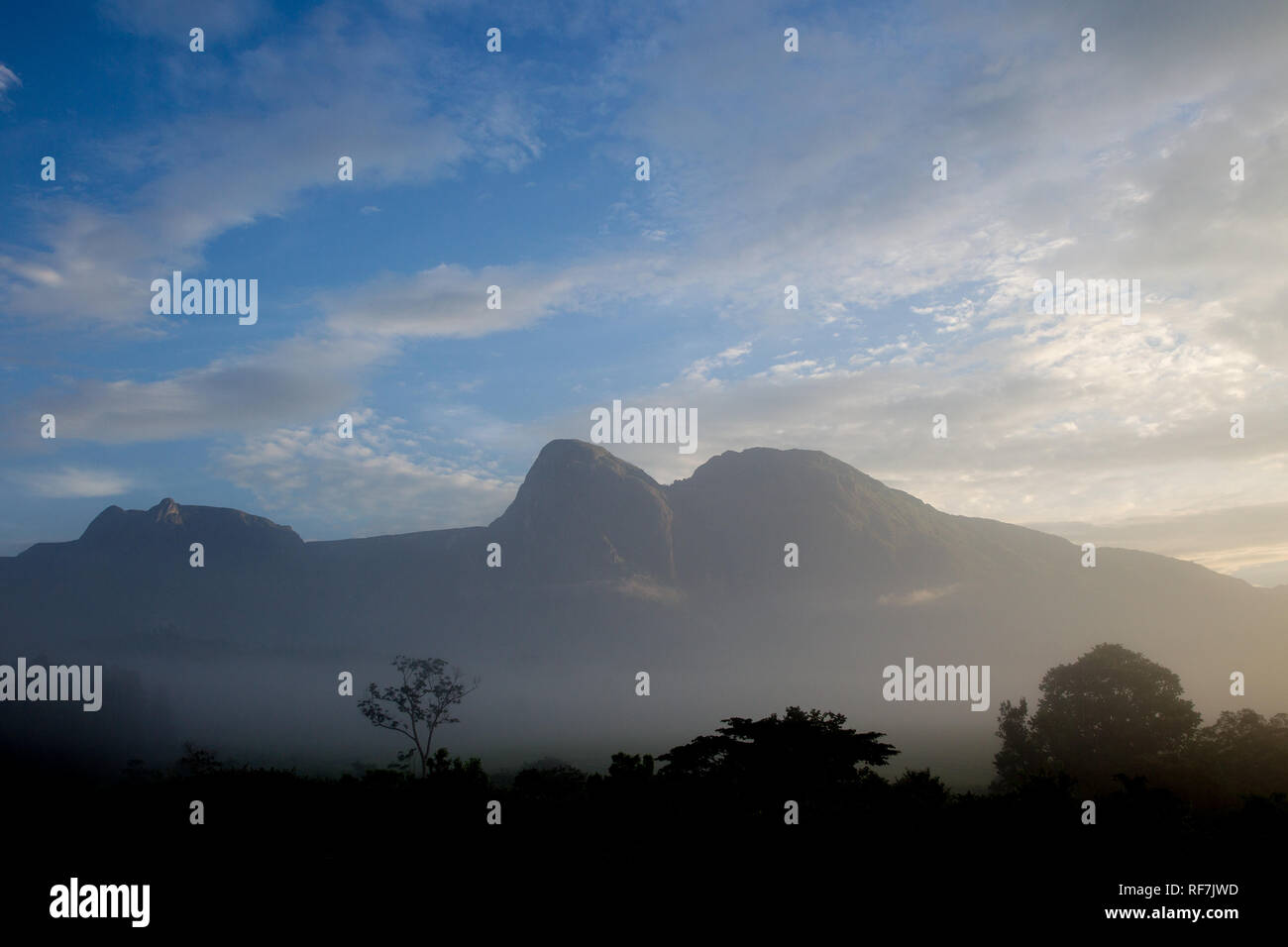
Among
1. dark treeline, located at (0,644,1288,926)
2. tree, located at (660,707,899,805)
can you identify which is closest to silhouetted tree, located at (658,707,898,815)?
tree, located at (660,707,899,805)

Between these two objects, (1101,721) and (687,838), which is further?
(1101,721)

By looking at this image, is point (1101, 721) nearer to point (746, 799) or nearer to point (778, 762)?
point (778, 762)

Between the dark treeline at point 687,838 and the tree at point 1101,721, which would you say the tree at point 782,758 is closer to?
the dark treeline at point 687,838

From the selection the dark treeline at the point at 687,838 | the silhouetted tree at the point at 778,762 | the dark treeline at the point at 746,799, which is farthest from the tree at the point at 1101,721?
the dark treeline at the point at 687,838

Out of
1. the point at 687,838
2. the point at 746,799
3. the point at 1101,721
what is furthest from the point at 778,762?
the point at 1101,721

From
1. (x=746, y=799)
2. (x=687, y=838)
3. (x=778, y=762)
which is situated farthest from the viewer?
(x=778, y=762)

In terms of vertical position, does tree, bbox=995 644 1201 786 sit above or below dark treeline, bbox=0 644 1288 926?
below

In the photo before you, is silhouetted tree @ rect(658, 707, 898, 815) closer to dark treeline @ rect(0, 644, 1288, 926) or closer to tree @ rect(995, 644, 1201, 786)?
dark treeline @ rect(0, 644, 1288, 926)
